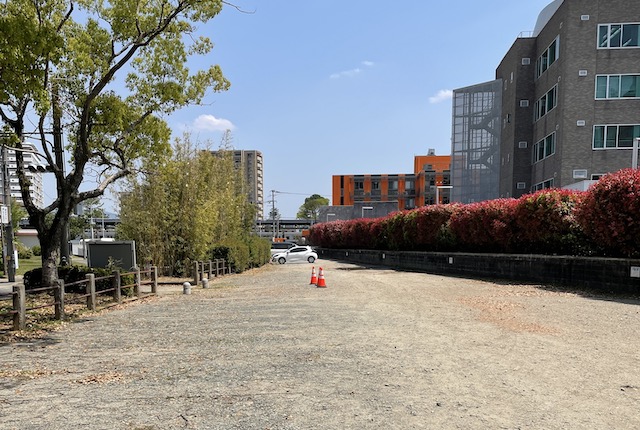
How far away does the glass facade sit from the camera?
36.6 m

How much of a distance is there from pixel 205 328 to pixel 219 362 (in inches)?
92.7

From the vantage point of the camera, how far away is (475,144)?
38.2m

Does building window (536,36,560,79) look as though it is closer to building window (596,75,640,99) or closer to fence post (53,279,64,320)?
building window (596,75,640,99)

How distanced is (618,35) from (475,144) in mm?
14734

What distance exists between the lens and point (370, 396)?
3994 mm

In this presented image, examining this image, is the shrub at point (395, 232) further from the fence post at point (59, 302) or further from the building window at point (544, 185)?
the fence post at point (59, 302)

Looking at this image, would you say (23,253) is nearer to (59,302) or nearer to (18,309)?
(59,302)

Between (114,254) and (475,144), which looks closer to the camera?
(114,254)

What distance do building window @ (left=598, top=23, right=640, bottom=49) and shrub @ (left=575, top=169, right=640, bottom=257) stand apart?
19.5 m

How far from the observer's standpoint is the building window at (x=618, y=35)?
2433 cm

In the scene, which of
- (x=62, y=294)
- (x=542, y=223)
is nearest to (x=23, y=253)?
(x=62, y=294)

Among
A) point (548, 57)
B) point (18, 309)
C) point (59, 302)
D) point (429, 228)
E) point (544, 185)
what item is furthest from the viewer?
point (544, 185)

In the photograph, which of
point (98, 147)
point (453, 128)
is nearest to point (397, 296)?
point (98, 147)

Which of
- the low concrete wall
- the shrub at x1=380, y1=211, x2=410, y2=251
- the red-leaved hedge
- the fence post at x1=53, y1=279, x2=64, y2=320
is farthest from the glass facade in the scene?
the fence post at x1=53, y1=279, x2=64, y2=320
